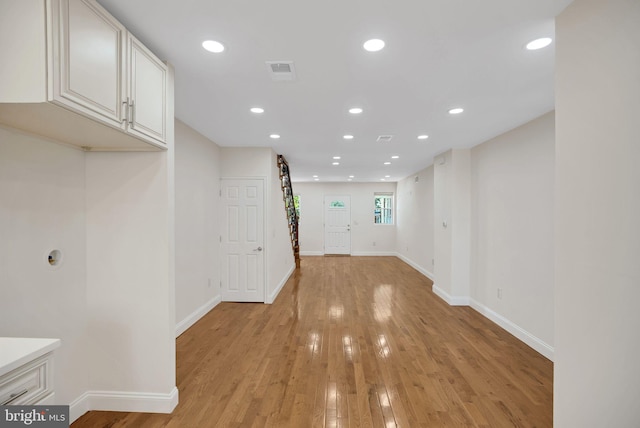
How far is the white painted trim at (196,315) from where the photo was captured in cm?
347

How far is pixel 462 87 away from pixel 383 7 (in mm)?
1292

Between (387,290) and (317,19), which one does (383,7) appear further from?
(387,290)

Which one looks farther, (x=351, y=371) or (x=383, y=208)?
(x=383, y=208)

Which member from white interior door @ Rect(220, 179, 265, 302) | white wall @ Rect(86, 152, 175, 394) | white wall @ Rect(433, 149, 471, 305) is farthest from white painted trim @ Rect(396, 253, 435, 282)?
white wall @ Rect(86, 152, 175, 394)

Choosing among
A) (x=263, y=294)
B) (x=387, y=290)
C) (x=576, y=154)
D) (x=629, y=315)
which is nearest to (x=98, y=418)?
(x=263, y=294)

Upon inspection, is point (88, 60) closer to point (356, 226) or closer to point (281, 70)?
point (281, 70)

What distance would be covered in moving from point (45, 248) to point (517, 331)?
Answer: 15.1 ft

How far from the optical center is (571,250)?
1.44 meters

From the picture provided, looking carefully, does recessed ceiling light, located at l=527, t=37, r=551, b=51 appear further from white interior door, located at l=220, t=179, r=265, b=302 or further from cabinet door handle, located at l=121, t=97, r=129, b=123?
white interior door, located at l=220, t=179, r=265, b=302

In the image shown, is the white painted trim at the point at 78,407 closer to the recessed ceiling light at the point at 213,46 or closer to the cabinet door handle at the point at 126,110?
the cabinet door handle at the point at 126,110

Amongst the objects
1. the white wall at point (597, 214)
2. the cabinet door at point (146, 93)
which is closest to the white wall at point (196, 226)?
the cabinet door at point (146, 93)

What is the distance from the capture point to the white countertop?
1032 millimetres

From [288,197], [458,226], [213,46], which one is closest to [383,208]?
[288,197]

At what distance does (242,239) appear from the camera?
4742mm
